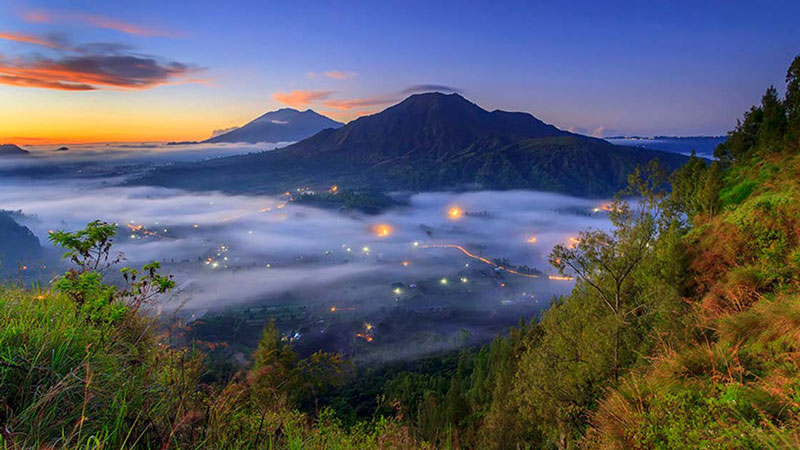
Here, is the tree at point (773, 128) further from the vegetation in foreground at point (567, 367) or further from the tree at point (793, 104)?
the vegetation in foreground at point (567, 367)

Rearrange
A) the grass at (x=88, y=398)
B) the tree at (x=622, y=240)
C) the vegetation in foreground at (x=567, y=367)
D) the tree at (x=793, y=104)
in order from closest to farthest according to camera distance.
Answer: the grass at (x=88, y=398)
the vegetation in foreground at (x=567, y=367)
the tree at (x=622, y=240)
the tree at (x=793, y=104)

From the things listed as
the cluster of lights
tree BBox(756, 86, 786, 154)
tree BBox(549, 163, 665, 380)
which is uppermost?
tree BBox(756, 86, 786, 154)

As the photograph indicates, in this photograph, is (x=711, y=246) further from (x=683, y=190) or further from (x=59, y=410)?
(x=59, y=410)

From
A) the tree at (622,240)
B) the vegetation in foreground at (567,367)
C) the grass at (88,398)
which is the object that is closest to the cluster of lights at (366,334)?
the vegetation in foreground at (567,367)

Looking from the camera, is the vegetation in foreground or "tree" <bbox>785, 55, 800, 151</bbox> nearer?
the vegetation in foreground

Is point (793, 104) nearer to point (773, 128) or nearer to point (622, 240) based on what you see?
point (773, 128)

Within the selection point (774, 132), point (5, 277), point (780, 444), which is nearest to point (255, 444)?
point (780, 444)

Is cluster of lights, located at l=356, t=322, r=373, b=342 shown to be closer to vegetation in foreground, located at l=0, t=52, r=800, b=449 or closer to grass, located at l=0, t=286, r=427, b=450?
vegetation in foreground, located at l=0, t=52, r=800, b=449

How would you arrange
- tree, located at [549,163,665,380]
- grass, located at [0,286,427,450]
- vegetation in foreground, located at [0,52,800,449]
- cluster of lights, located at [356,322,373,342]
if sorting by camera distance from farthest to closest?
cluster of lights, located at [356,322,373,342], tree, located at [549,163,665,380], vegetation in foreground, located at [0,52,800,449], grass, located at [0,286,427,450]

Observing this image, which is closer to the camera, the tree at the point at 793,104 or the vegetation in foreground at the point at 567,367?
the vegetation in foreground at the point at 567,367

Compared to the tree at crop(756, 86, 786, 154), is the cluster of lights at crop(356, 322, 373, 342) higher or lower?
lower

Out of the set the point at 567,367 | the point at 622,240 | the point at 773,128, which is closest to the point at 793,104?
the point at 773,128

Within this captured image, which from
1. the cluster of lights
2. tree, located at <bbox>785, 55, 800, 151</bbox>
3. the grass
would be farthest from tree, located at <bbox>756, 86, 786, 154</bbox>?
the cluster of lights

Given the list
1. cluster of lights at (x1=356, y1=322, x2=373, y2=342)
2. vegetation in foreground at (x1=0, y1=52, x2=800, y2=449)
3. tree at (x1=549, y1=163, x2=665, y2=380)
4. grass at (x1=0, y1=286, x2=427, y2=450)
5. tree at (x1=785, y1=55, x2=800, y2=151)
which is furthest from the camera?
cluster of lights at (x1=356, y1=322, x2=373, y2=342)
